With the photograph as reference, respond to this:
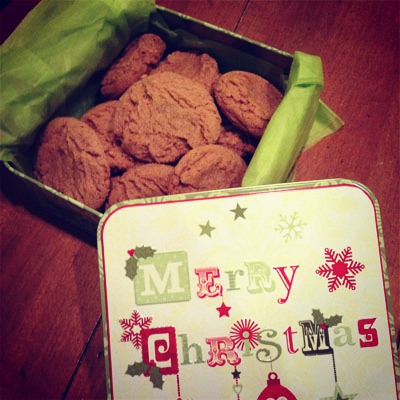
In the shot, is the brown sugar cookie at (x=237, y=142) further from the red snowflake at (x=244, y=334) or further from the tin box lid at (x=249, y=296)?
the red snowflake at (x=244, y=334)

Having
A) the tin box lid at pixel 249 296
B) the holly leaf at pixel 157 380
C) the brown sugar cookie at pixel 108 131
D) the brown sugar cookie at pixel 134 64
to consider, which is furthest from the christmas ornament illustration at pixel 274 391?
Answer: the brown sugar cookie at pixel 134 64

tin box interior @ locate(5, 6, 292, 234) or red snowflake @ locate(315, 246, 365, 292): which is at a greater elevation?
tin box interior @ locate(5, 6, 292, 234)

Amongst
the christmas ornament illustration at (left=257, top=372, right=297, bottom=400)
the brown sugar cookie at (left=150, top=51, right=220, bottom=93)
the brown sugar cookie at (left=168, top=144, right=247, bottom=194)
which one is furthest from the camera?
the brown sugar cookie at (left=150, top=51, right=220, bottom=93)

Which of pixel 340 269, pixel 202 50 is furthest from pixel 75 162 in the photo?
pixel 340 269

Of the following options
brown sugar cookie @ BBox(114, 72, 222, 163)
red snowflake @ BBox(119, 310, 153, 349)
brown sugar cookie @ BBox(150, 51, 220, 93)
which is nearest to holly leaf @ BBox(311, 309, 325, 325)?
red snowflake @ BBox(119, 310, 153, 349)

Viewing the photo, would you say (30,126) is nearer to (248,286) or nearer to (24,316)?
(24,316)

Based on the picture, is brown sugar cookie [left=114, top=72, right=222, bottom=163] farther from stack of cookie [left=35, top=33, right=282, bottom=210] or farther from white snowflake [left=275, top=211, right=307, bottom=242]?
white snowflake [left=275, top=211, right=307, bottom=242]

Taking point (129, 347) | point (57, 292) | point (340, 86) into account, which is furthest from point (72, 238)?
point (340, 86)
